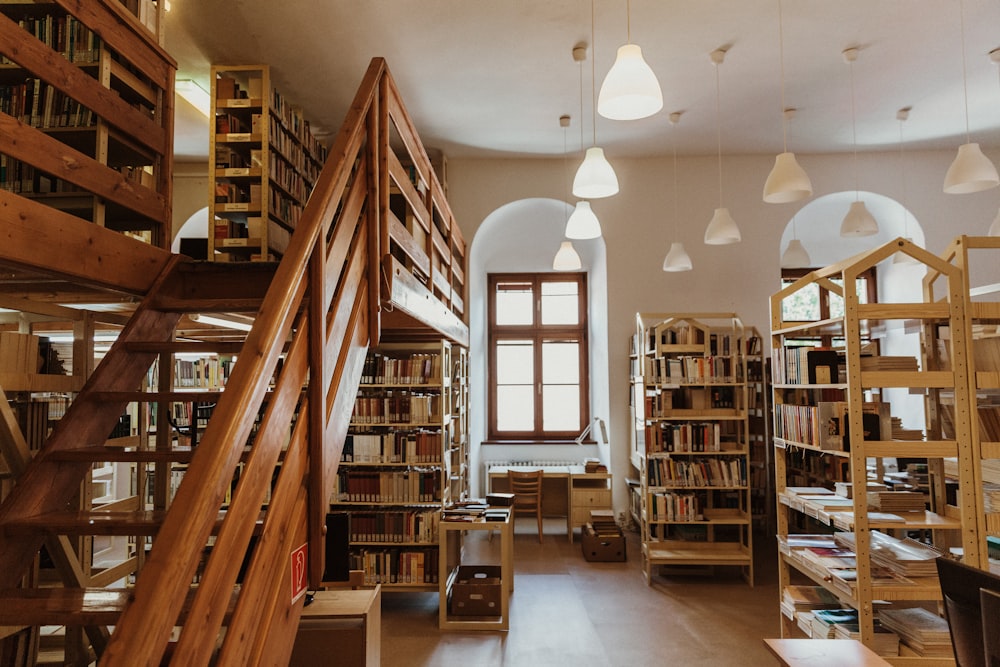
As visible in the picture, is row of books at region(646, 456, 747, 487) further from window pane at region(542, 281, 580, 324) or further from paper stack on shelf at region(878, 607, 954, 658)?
window pane at region(542, 281, 580, 324)

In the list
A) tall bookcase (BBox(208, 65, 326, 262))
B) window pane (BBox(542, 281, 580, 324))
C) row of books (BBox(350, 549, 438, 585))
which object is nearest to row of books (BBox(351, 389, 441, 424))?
row of books (BBox(350, 549, 438, 585))

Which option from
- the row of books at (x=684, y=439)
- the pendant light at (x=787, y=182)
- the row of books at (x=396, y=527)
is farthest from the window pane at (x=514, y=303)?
the pendant light at (x=787, y=182)

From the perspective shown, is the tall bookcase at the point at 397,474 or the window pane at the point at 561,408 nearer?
the tall bookcase at the point at 397,474

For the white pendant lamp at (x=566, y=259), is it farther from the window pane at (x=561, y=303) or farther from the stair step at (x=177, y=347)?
the stair step at (x=177, y=347)

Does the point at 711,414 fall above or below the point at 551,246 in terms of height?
below

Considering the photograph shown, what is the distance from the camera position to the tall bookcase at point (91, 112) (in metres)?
2.33

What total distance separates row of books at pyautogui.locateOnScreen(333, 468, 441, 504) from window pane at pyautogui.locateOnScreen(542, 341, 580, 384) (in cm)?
446

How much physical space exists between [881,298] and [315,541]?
9.24 metres

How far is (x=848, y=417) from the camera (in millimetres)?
3271

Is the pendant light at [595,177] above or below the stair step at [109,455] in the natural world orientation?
above

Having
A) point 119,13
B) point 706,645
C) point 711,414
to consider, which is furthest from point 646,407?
point 119,13

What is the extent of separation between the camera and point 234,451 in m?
1.47

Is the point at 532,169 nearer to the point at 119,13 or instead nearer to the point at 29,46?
the point at 119,13

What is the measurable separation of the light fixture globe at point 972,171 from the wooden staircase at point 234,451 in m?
4.18
